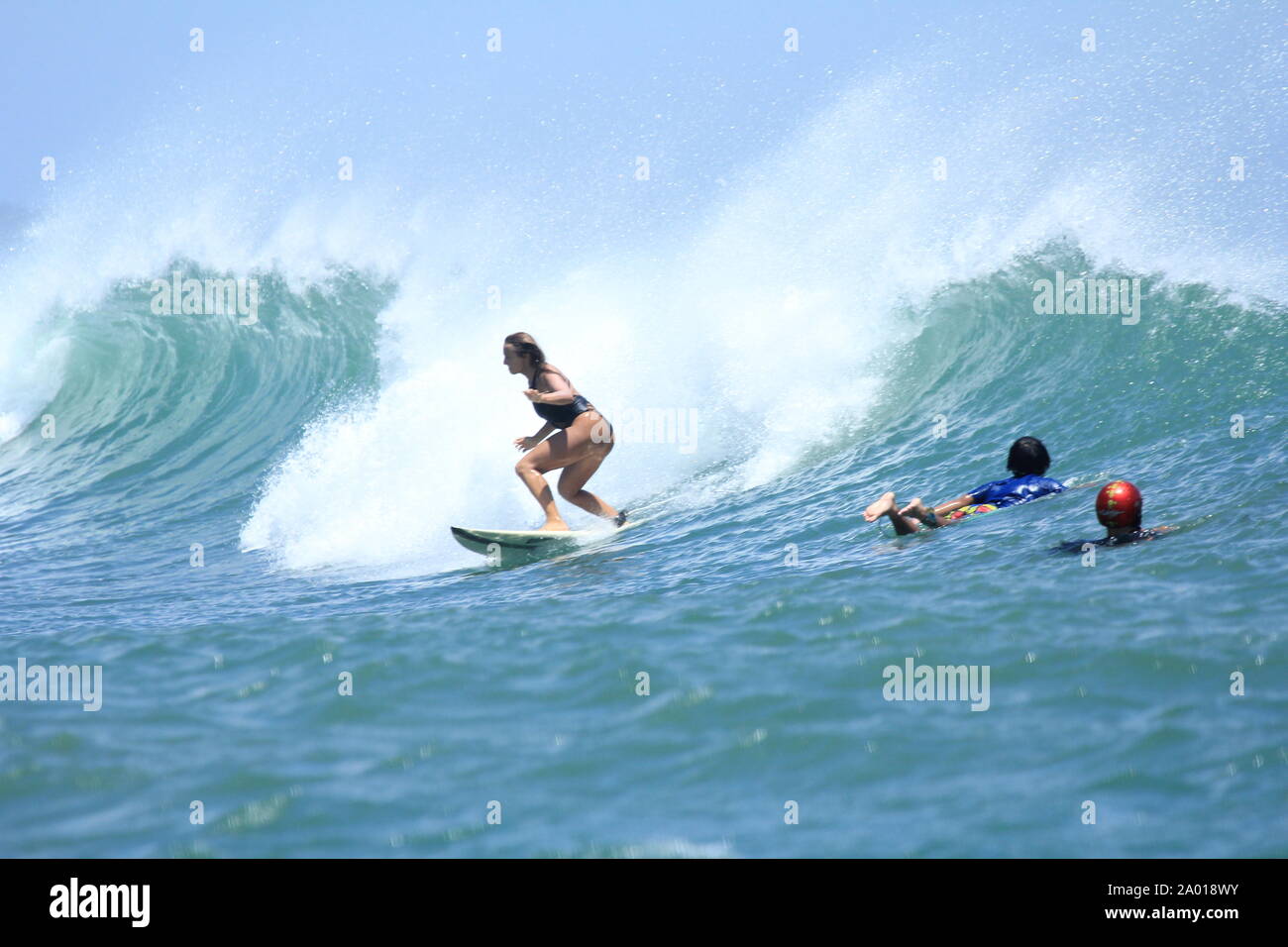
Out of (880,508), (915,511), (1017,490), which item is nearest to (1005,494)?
(1017,490)

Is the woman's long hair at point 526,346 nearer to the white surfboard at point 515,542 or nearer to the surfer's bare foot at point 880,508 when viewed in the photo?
the white surfboard at point 515,542

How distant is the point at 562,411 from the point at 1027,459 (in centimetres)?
363

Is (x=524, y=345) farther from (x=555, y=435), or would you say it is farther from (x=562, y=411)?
(x=555, y=435)

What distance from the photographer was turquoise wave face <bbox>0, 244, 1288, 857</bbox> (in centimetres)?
423

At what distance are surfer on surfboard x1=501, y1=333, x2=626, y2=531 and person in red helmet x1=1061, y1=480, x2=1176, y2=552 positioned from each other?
4006 millimetres

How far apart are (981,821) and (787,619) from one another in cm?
241

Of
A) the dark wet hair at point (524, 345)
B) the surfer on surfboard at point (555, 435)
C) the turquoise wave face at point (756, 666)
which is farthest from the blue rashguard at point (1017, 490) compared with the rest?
the dark wet hair at point (524, 345)

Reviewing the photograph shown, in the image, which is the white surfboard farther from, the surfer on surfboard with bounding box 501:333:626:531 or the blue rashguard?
the blue rashguard

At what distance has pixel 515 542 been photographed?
9.38 metres

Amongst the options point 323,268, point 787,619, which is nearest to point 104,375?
point 323,268

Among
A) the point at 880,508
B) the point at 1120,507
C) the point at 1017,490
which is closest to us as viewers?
the point at 1120,507

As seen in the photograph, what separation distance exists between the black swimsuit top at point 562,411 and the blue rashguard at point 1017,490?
125 inches

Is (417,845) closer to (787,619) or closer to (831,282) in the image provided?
(787,619)
